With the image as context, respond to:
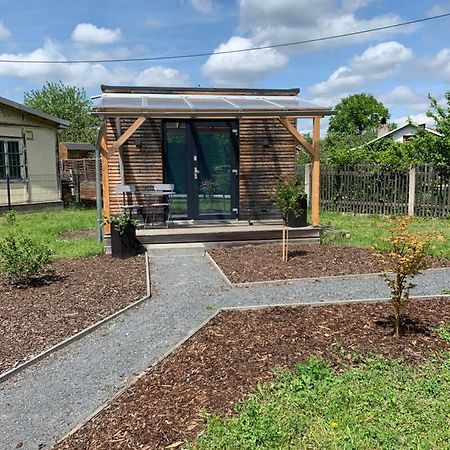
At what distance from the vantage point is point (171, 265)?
7.92m

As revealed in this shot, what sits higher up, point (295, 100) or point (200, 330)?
point (295, 100)

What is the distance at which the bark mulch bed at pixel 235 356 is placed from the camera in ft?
9.55

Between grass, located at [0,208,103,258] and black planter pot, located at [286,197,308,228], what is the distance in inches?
158

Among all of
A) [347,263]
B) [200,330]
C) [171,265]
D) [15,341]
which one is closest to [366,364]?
[200,330]

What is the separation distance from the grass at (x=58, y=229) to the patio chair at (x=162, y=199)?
1.63 m

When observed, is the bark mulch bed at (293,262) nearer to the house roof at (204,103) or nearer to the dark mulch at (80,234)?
the house roof at (204,103)

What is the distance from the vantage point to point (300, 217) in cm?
951

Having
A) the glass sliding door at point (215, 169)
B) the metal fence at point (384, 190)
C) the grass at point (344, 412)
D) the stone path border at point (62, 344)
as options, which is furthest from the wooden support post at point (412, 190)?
the grass at point (344, 412)

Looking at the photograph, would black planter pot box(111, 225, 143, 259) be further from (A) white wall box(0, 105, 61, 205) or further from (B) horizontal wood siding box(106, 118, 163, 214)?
(A) white wall box(0, 105, 61, 205)

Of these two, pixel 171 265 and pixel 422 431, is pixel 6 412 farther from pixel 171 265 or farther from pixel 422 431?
pixel 171 265

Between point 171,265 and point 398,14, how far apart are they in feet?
46.3

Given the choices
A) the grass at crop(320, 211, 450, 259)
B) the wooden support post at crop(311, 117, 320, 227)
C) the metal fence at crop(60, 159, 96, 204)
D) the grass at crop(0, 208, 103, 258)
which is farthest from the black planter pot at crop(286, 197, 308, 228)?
the metal fence at crop(60, 159, 96, 204)

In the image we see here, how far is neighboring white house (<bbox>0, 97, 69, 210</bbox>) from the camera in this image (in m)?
16.3

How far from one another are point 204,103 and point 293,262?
3786 mm
